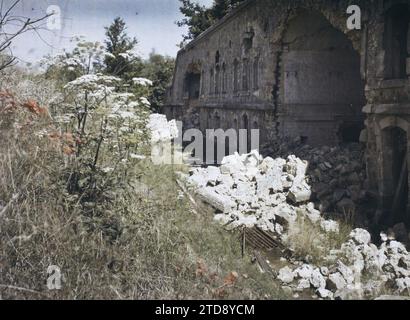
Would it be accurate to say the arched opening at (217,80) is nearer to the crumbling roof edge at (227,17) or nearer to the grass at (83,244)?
the crumbling roof edge at (227,17)

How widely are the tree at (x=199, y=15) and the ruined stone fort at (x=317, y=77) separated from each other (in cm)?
518

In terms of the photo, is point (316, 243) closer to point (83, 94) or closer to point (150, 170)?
point (150, 170)

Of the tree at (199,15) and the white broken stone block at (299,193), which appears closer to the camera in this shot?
the white broken stone block at (299,193)

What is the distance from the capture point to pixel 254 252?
812cm

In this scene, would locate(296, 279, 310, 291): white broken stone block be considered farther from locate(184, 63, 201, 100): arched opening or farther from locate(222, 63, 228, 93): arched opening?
locate(184, 63, 201, 100): arched opening

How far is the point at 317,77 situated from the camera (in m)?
14.2

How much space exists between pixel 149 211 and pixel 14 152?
6.86ft

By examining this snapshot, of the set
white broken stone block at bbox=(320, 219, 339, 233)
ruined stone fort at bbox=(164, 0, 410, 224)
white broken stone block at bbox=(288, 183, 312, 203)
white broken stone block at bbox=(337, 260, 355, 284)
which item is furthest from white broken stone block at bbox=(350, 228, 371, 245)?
white broken stone block at bbox=(288, 183, 312, 203)

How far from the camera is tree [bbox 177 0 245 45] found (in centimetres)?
2645

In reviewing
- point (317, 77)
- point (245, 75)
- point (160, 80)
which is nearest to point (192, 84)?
point (160, 80)

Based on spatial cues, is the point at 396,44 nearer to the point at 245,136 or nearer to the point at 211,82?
the point at 245,136

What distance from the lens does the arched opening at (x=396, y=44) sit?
9.34 meters

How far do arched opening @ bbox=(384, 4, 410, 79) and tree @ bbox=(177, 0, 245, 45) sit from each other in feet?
58.7

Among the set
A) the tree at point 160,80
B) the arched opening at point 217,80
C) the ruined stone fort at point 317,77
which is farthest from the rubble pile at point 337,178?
the tree at point 160,80
